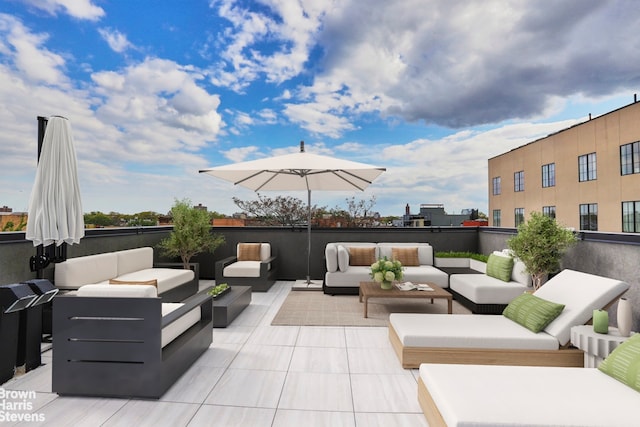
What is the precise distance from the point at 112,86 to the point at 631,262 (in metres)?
11.9

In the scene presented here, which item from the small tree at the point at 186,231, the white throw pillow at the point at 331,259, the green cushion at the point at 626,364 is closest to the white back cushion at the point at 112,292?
the green cushion at the point at 626,364

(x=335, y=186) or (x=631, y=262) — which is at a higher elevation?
(x=335, y=186)

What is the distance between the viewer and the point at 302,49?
11.0 metres

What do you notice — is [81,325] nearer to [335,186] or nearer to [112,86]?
[335,186]

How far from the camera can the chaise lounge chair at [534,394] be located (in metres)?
1.67

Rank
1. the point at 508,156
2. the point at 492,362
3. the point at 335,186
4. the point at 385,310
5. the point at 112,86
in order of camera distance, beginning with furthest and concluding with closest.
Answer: the point at 508,156, the point at 112,86, the point at 335,186, the point at 385,310, the point at 492,362

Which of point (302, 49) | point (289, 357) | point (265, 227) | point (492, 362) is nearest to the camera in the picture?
point (492, 362)

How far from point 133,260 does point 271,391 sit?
4.08 meters

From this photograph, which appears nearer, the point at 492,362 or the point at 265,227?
the point at 492,362

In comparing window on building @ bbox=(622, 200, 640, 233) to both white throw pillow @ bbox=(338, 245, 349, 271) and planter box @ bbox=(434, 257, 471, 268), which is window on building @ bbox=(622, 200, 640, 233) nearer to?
A: planter box @ bbox=(434, 257, 471, 268)


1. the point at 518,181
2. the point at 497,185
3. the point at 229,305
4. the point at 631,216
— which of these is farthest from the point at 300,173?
the point at 497,185

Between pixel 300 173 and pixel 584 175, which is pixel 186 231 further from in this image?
pixel 584 175

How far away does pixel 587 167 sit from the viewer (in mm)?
23750

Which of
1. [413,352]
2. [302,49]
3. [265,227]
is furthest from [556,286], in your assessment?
[302,49]
